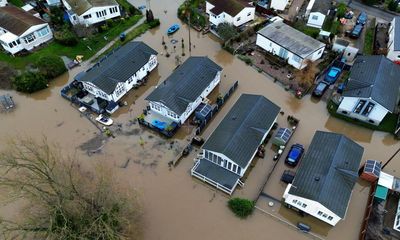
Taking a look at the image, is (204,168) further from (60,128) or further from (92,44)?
(92,44)

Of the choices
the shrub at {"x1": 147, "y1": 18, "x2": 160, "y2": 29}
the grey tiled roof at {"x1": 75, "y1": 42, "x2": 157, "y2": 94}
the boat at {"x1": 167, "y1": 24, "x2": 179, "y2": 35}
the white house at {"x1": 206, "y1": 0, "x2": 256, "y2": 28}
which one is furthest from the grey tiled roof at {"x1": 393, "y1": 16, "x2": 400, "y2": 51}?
the shrub at {"x1": 147, "y1": 18, "x2": 160, "y2": 29}

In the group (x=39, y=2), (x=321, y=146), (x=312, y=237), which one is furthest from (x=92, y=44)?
(x=312, y=237)

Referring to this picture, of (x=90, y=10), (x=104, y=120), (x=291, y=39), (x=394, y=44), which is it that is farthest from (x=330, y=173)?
(x=90, y=10)

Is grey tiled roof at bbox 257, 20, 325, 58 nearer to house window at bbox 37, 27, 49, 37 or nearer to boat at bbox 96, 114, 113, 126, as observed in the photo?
boat at bbox 96, 114, 113, 126

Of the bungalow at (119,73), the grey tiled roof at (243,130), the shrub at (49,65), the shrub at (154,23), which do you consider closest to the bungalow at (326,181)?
the grey tiled roof at (243,130)

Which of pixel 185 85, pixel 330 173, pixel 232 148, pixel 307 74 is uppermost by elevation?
pixel 307 74

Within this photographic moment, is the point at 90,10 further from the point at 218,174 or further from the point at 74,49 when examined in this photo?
the point at 218,174

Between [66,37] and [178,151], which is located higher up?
[66,37]
